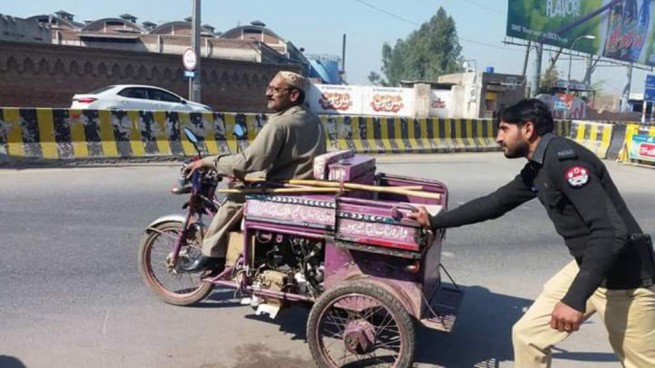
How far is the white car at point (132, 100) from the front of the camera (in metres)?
19.6

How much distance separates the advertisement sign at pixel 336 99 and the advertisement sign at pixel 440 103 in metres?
4.28

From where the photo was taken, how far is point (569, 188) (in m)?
2.57

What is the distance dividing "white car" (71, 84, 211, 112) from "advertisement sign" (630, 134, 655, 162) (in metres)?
12.4

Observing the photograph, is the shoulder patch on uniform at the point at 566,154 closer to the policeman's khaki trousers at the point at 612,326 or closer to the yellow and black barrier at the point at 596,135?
the policeman's khaki trousers at the point at 612,326

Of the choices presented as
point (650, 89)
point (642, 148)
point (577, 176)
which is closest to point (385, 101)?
point (650, 89)

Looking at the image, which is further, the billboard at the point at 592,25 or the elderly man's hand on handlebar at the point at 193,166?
the billboard at the point at 592,25

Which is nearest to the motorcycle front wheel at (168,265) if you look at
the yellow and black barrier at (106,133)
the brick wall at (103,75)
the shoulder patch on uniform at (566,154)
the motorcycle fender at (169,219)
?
the motorcycle fender at (169,219)

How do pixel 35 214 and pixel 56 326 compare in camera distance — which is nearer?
pixel 56 326

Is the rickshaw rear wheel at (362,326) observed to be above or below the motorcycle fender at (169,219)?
below

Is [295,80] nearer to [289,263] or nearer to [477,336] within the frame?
[289,263]

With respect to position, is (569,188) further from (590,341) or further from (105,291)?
(105,291)

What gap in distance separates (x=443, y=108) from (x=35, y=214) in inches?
1246

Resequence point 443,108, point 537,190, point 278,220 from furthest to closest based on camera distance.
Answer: point 443,108 → point 278,220 → point 537,190

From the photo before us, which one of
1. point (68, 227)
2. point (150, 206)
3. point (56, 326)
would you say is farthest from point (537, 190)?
point (150, 206)
